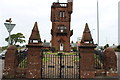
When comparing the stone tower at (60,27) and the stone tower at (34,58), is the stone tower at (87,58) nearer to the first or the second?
the stone tower at (34,58)

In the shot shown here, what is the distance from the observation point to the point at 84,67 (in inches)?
415

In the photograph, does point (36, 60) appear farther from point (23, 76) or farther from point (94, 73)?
point (94, 73)

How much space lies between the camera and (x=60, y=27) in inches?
1425

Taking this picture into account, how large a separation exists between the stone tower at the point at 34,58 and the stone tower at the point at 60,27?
25.5 metres

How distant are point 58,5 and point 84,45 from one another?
1086 inches

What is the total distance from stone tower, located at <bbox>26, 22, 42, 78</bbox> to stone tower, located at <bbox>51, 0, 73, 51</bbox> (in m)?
25.5

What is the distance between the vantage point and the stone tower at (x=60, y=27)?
36.2 meters

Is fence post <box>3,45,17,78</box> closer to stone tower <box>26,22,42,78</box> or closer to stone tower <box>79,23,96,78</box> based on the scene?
stone tower <box>26,22,42,78</box>

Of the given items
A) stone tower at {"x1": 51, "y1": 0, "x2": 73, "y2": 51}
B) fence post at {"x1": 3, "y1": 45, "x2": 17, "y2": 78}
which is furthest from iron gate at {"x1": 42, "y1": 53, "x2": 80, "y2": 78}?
stone tower at {"x1": 51, "y1": 0, "x2": 73, "y2": 51}

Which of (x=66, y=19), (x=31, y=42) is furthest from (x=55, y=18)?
(x=31, y=42)

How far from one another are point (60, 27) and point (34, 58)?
2593cm

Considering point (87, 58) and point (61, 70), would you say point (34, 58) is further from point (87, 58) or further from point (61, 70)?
point (87, 58)

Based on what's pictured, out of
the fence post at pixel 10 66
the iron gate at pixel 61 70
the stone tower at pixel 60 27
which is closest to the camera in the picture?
the fence post at pixel 10 66

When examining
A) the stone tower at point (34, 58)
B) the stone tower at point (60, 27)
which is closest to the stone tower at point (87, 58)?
the stone tower at point (34, 58)
